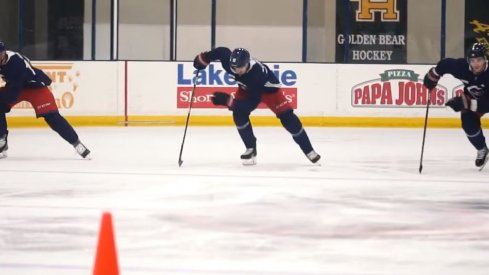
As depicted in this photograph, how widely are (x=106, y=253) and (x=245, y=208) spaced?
300 centimetres

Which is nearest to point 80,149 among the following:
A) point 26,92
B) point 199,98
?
point 26,92

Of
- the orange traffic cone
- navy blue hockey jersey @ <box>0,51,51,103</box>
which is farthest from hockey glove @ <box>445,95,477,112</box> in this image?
the orange traffic cone

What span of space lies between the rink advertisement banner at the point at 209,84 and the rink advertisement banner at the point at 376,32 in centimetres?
281

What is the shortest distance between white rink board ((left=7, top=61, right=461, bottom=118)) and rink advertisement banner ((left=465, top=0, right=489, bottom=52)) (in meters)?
3.22

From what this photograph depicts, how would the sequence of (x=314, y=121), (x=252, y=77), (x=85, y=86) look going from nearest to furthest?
(x=252, y=77) → (x=85, y=86) → (x=314, y=121)

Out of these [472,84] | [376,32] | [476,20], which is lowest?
[472,84]

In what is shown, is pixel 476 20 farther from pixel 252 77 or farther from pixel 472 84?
pixel 252 77

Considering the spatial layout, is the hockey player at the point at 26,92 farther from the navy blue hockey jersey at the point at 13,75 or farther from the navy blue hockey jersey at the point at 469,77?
the navy blue hockey jersey at the point at 469,77

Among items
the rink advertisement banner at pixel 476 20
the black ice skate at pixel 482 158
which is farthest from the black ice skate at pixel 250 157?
the rink advertisement banner at pixel 476 20

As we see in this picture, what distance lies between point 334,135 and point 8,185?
566 cm

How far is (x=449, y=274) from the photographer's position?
465 centimetres

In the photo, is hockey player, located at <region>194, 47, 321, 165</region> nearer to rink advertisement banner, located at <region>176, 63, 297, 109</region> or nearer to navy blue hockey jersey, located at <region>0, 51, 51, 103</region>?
navy blue hockey jersey, located at <region>0, 51, 51, 103</region>

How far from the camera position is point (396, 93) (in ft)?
45.9

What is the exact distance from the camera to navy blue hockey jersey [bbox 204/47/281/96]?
9156 mm
